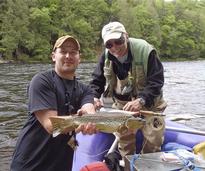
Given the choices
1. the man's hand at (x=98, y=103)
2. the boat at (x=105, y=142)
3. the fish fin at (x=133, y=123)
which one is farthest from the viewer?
the boat at (x=105, y=142)

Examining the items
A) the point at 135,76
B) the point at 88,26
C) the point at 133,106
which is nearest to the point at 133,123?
the point at 133,106

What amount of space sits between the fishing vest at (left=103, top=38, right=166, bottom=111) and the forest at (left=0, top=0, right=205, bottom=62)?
50503mm

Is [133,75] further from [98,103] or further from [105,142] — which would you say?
[105,142]

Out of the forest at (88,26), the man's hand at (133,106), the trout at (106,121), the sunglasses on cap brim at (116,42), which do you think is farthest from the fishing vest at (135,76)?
the forest at (88,26)

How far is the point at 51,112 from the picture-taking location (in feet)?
9.14

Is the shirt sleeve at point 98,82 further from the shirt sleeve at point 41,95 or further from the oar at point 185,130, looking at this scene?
the shirt sleeve at point 41,95

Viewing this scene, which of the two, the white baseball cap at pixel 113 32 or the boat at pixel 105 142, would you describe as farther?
the boat at pixel 105 142

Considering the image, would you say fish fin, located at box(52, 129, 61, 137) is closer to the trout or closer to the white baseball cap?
the trout

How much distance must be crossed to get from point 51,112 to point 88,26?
69376 millimetres

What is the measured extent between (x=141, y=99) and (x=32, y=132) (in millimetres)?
1746

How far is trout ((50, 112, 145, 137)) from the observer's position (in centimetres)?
278

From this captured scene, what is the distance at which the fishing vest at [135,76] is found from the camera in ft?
14.5

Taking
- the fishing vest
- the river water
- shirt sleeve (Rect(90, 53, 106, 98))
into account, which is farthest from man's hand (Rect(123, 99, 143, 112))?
→ the river water

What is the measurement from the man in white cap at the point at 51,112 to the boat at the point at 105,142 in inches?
67.4
